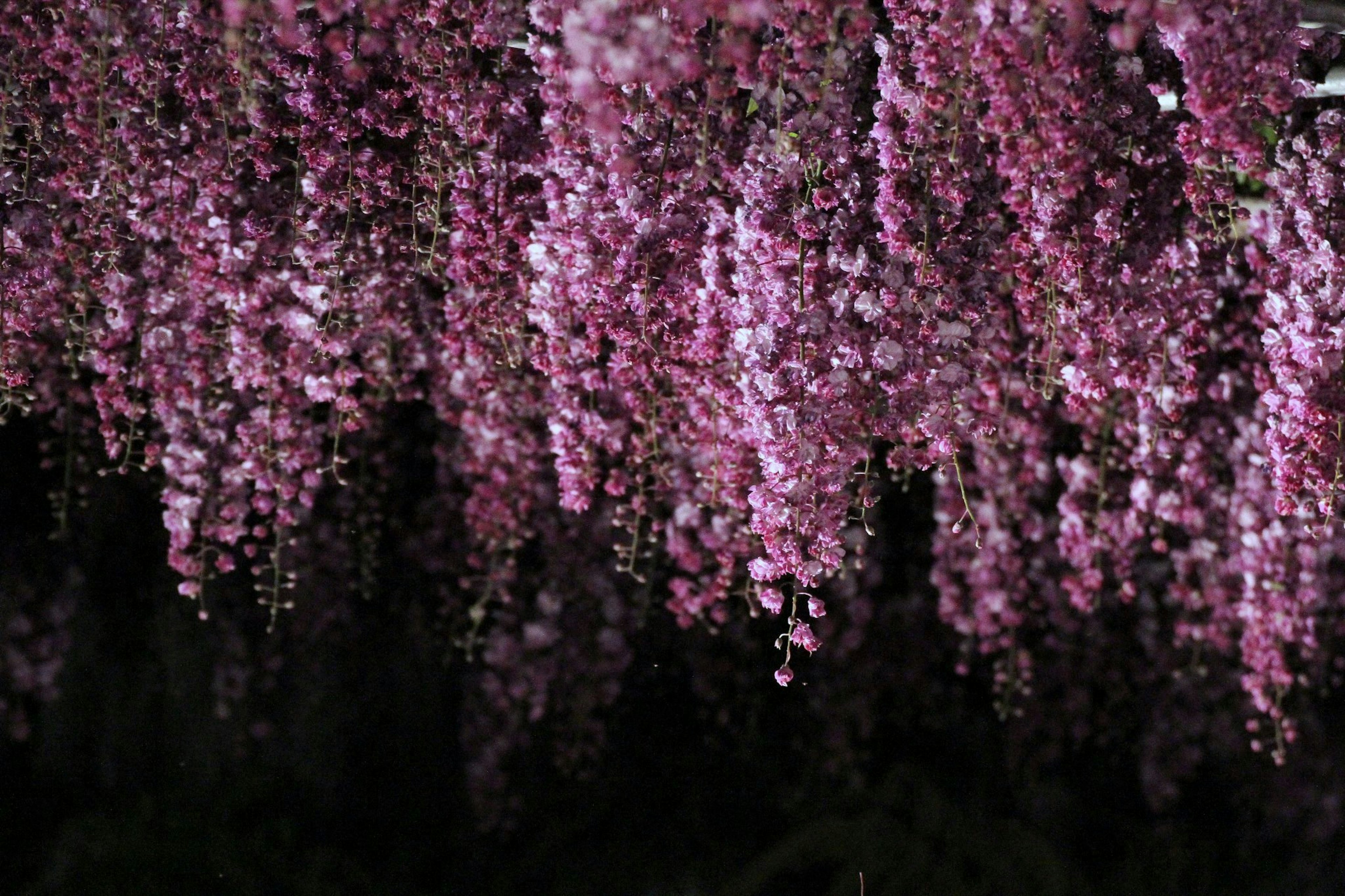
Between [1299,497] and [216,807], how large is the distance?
3.07 metres

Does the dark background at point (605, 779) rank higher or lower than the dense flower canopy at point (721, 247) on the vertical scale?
lower

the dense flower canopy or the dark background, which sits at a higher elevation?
the dense flower canopy

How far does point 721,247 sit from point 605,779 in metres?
2.51

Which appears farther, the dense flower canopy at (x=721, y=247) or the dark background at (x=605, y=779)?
the dark background at (x=605, y=779)

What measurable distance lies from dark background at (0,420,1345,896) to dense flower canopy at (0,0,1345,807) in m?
1.42

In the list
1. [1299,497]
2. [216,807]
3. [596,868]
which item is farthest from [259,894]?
[1299,497]

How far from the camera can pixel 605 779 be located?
3.86m

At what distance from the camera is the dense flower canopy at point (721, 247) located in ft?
4.90

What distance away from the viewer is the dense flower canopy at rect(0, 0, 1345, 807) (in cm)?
149

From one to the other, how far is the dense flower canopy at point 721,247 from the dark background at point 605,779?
1.42m

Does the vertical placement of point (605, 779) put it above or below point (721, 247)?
below

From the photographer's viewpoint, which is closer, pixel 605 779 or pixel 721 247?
pixel 721 247

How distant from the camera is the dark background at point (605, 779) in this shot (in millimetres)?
3559

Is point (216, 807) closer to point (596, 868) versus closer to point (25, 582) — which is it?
point (25, 582)
